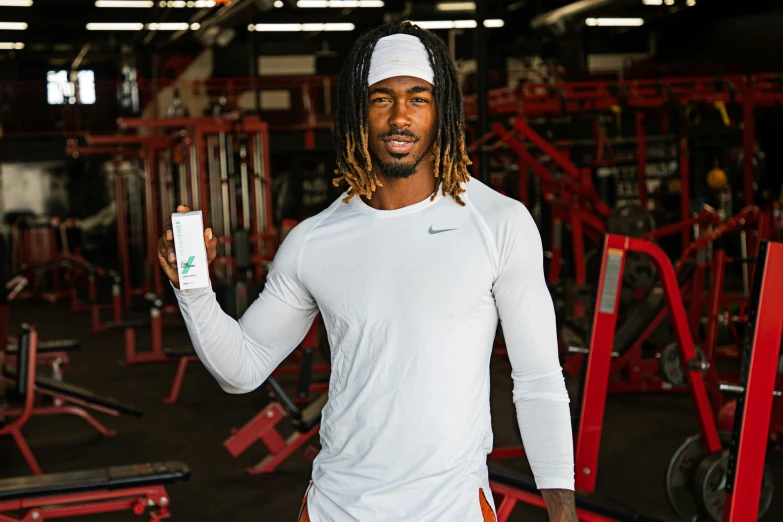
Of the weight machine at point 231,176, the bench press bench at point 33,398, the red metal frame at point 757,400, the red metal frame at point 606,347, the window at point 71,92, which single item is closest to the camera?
the red metal frame at point 757,400

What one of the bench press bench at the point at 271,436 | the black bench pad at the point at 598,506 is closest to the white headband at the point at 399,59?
the black bench pad at the point at 598,506

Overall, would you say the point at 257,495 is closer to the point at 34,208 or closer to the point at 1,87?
the point at 1,87

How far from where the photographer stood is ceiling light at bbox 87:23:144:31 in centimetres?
1575

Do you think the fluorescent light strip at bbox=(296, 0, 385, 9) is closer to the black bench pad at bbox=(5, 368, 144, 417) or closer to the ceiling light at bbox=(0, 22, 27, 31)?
the ceiling light at bbox=(0, 22, 27, 31)

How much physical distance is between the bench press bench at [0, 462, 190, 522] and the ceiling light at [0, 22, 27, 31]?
1453 centimetres

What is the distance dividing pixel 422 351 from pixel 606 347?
189 centimetres

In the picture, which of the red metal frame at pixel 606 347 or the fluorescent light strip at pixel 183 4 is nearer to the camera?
the red metal frame at pixel 606 347

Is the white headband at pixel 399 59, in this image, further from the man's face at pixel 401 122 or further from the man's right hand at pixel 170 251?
the man's right hand at pixel 170 251

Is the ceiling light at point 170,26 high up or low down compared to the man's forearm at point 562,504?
up

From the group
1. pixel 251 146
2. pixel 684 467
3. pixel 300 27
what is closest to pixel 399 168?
pixel 684 467

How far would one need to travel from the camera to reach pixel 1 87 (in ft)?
42.5

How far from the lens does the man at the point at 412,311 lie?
4.43 ft

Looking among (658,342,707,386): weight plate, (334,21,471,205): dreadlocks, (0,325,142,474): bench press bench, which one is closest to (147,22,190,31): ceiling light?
(0,325,142,474): bench press bench

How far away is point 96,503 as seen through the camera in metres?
2.79
